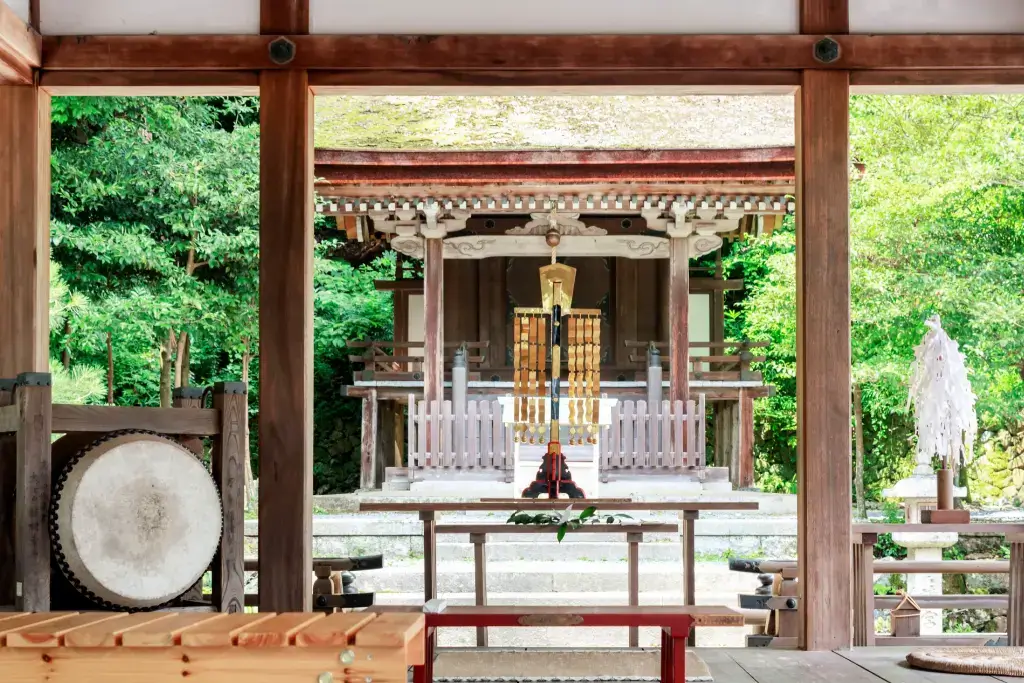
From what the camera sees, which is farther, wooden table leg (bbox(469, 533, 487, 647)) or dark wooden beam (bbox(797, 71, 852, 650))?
wooden table leg (bbox(469, 533, 487, 647))

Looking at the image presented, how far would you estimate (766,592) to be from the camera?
6461 millimetres

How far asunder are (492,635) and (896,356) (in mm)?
7445

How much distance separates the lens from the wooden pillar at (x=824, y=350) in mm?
4938

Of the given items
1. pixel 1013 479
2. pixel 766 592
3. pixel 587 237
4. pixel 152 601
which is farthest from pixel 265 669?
pixel 1013 479

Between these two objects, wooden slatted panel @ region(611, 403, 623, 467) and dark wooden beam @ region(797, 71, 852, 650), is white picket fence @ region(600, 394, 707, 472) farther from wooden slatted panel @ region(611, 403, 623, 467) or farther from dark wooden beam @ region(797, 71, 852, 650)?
dark wooden beam @ region(797, 71, 852, 650)

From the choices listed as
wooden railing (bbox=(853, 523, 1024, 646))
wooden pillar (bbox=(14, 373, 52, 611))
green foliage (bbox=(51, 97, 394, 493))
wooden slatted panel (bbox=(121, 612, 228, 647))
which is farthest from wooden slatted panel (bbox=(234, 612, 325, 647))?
green foliage (bbox=(51, 97, 394, 493))

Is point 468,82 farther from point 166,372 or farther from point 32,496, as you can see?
point 166,372

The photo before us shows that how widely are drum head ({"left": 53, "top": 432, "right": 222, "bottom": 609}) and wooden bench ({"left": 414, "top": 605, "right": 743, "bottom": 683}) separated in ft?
3.21

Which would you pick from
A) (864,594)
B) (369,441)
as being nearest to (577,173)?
(369,441)

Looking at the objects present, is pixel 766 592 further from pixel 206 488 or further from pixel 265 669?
pixel 265 669

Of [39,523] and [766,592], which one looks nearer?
[39,523]

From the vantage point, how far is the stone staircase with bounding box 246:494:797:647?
858 centimetres

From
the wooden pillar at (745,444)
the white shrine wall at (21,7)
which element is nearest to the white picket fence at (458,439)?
the wooden pillar at (745,444)

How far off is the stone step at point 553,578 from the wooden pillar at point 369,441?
421cm
